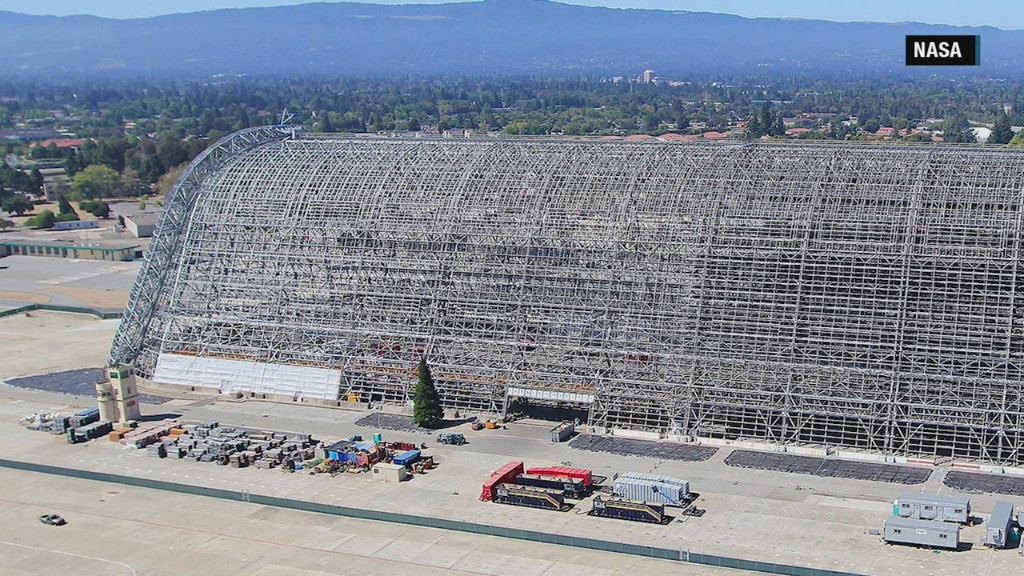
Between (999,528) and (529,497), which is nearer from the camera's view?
(999,528)

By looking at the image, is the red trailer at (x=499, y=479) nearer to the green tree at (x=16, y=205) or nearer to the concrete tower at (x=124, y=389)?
the concrete tower at (x=124, y=389)

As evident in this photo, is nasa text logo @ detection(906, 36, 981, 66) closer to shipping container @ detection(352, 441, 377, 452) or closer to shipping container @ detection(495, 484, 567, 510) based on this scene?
shipping container @ detection(495, 484, 567, 510)

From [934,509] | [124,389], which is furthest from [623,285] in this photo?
[124,389]

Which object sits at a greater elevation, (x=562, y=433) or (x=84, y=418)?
(x=84, y=418)

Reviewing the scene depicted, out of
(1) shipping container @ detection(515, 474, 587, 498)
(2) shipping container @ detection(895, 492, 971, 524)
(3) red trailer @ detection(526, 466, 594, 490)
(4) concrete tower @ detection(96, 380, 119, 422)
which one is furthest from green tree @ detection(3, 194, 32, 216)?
(2) shipping container @ detection(895, 492, 971, 524)

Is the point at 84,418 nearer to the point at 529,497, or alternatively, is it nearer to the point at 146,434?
the point at 146,434

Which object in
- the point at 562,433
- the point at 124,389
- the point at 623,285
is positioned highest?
the point at 623,285

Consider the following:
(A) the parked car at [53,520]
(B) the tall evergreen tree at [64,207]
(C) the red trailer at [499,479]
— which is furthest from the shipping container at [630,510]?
(B) the tall evergreen tree at [64,207]

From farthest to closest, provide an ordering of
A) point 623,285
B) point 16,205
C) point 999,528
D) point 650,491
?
point 16,205, point 623,285, point 650,491, point 999,528
